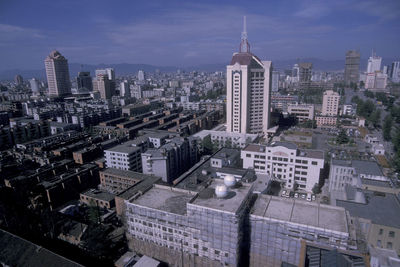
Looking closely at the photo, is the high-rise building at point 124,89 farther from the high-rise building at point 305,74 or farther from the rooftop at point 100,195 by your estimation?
the rooftop at point 100,195

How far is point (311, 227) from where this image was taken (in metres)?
12.2

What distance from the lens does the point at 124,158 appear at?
28203 millimetres

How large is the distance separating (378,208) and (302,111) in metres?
42.9

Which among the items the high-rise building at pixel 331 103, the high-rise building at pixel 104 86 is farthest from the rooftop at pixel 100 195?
the high-rise building at pixel 104 86

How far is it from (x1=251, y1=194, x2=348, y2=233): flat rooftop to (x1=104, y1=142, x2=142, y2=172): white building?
58.2 feet

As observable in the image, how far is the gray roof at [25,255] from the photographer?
1431 cm

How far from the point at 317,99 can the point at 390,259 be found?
80.2 metres

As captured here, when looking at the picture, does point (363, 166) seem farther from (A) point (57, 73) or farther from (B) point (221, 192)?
(A) point (57, 73)

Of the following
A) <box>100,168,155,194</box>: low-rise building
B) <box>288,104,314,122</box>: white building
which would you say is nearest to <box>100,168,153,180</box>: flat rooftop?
<box>100,168,155,194</box>: low-rise building

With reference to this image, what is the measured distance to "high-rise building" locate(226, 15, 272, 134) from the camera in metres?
41.2

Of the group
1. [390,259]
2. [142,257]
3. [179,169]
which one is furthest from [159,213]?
[179,169]

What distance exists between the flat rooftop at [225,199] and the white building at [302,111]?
47.5m

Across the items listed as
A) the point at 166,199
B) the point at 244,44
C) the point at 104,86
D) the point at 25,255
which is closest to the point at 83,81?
the point at 104,86

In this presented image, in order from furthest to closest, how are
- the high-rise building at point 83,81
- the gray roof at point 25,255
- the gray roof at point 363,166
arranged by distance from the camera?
the high-rise building at point 83,81 → the gray roof at point 363,166 → the gray roof at point 25,255
